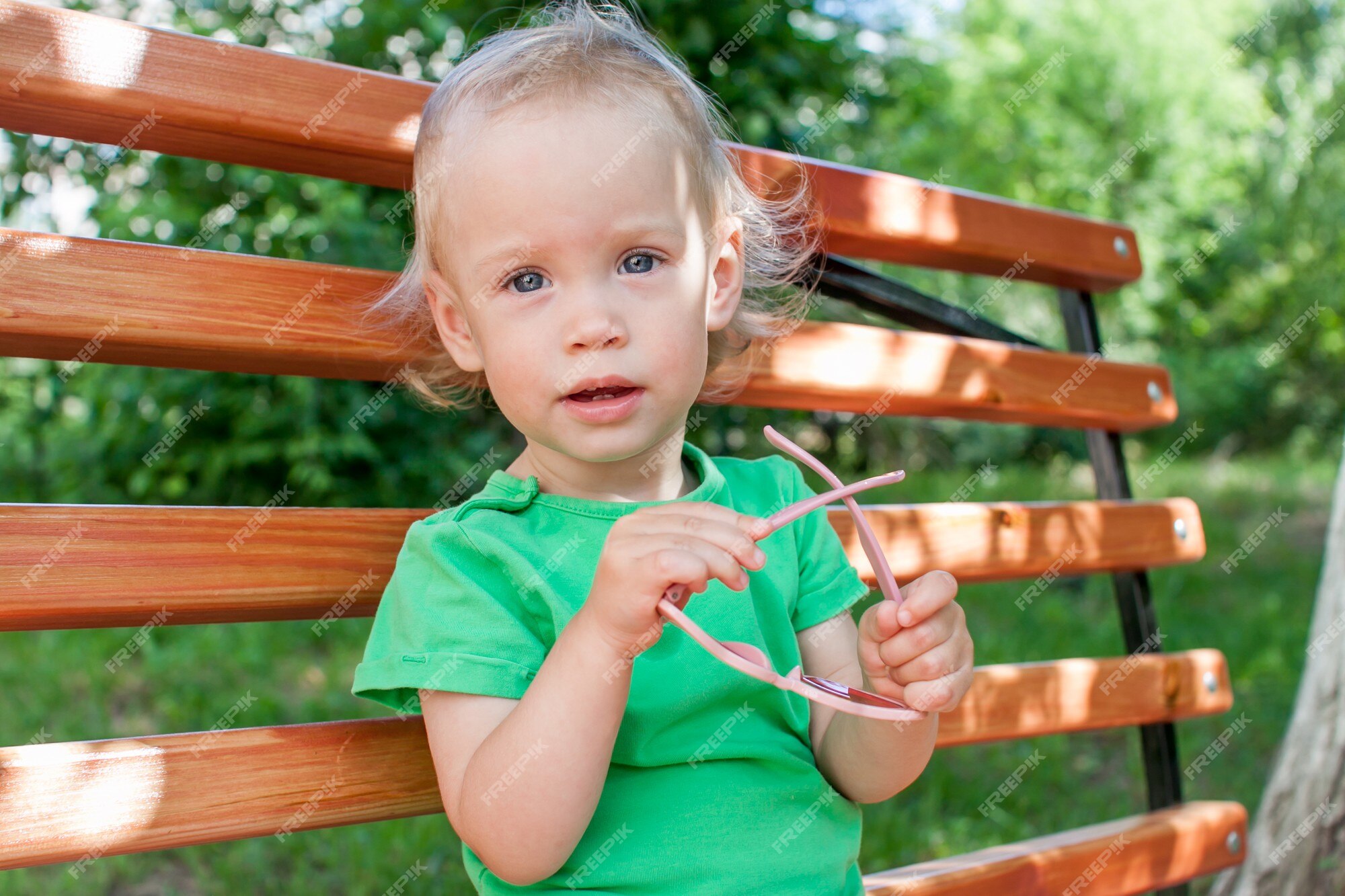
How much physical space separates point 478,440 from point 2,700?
6.09ft

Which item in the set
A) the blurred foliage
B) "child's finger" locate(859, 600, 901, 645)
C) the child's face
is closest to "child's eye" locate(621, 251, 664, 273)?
the child's face

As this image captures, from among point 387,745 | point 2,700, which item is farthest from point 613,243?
point 2,700

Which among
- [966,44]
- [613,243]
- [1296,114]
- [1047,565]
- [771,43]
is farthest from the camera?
[966,44]

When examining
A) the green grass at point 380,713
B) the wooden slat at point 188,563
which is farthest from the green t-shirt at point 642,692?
the green grass at point 380,713

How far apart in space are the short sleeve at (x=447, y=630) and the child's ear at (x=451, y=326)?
241mm

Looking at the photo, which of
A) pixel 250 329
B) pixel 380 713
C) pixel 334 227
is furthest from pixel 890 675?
pixel 334 227

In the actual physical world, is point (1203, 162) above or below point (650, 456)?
below

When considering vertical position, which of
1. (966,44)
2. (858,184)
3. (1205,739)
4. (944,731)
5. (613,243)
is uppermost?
(613,243)

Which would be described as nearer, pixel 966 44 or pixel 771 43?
pixel 771 43

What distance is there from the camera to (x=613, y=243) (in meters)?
1.38

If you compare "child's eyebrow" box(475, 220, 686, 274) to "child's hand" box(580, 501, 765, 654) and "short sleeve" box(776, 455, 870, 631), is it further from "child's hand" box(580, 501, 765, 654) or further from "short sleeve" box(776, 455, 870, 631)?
"short sleeve" box(776, 455, 870, 631)

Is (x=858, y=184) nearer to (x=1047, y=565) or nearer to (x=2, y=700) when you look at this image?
(x=1047, y=565)

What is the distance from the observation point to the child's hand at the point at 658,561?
45.3 inches

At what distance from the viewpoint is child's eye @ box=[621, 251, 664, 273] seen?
142 centimetres
